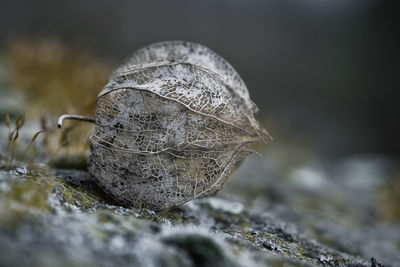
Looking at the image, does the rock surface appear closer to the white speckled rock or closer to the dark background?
the white speckled rock

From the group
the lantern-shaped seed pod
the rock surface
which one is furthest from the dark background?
the lantern-shaped seed pod

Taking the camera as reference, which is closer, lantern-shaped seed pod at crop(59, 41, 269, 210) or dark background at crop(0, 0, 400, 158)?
lantern-shaped seed pod at crop(59, 41, 269, 210)

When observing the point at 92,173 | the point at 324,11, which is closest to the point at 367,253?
the point at 92,173

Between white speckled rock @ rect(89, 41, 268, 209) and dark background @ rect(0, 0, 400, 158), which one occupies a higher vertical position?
dark background @ rect(0, 0, 400, 158)

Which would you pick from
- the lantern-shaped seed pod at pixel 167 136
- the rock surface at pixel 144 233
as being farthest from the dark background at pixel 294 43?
the lantern-shaped seed pod at pixel 167 136

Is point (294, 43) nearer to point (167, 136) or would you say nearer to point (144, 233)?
point (167, 136)

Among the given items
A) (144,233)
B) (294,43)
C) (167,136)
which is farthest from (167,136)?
(294,43)

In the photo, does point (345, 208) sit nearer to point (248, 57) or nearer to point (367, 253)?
point (367, 253)
